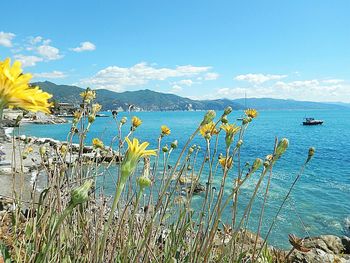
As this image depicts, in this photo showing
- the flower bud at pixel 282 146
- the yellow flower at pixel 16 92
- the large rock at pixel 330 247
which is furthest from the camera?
the large rock at pixel 330 247

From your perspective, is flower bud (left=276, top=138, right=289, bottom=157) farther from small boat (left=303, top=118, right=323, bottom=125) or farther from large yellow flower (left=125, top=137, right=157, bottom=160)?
small boat (left=303, top=118, right=323, bottom=125)

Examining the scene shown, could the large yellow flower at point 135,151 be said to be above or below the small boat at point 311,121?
above

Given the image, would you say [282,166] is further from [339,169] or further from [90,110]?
[90,110]

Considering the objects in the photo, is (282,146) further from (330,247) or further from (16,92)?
(330,247)

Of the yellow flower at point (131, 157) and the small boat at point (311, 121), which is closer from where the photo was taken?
the yellow flower at point (131, 157)

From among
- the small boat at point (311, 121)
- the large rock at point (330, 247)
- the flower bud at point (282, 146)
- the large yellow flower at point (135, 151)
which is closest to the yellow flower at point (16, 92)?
the large yellow flower at point (135, 151)

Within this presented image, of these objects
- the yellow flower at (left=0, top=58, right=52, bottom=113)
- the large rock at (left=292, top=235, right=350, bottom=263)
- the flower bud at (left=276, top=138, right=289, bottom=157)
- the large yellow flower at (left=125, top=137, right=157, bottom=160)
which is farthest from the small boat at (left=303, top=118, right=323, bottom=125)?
the yellow flower at (left=0, top=58, right=52, bottom=113)

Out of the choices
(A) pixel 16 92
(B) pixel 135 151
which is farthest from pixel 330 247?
(A) pixel 16 92

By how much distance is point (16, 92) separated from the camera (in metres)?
0.86

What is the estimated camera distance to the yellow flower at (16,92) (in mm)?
847

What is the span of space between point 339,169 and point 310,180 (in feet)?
21.0

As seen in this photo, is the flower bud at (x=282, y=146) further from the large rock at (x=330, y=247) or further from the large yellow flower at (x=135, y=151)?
the large rock at (x=330, y=247)

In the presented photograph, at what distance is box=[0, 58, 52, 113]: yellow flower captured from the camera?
847mm

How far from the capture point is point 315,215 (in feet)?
44.8
